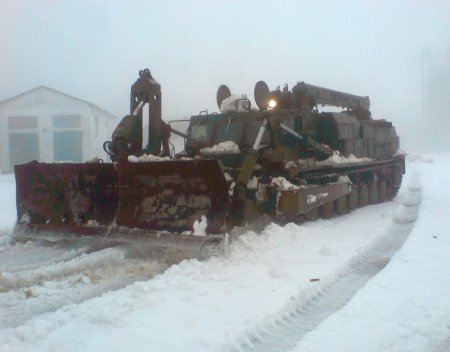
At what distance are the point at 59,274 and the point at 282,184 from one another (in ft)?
11.6

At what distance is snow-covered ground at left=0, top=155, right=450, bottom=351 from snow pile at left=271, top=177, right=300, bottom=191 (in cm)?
71

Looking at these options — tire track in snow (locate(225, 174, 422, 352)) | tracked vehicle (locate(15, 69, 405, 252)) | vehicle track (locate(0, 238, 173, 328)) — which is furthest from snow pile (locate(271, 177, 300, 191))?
vehicle track (locate(0, 238, 173, 328))

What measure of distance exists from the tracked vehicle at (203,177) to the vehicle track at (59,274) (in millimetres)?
313

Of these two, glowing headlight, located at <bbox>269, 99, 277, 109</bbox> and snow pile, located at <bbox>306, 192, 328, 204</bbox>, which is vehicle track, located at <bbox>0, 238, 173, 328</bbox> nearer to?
snow pile, located at <bbox>306, 192, 328, 204</bbox>

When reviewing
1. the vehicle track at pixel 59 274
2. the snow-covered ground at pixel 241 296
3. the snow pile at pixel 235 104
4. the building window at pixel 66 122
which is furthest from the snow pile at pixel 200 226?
the building window at pixel 66 122

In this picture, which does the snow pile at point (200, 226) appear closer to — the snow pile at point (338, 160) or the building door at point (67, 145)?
the snow pile at point (338, 160)

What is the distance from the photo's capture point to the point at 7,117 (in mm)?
30094

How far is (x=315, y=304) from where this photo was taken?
495 cm

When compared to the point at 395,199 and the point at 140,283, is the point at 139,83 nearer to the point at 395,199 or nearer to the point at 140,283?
the point at 140,283

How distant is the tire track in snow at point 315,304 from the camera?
157 inches

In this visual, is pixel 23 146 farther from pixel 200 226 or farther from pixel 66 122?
pixel 200 226

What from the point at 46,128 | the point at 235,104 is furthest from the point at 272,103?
the point at 46,128

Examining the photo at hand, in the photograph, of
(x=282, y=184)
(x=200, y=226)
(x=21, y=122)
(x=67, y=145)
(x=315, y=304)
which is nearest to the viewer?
(x=315, y=304)

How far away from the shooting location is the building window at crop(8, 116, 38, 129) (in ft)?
98.3
